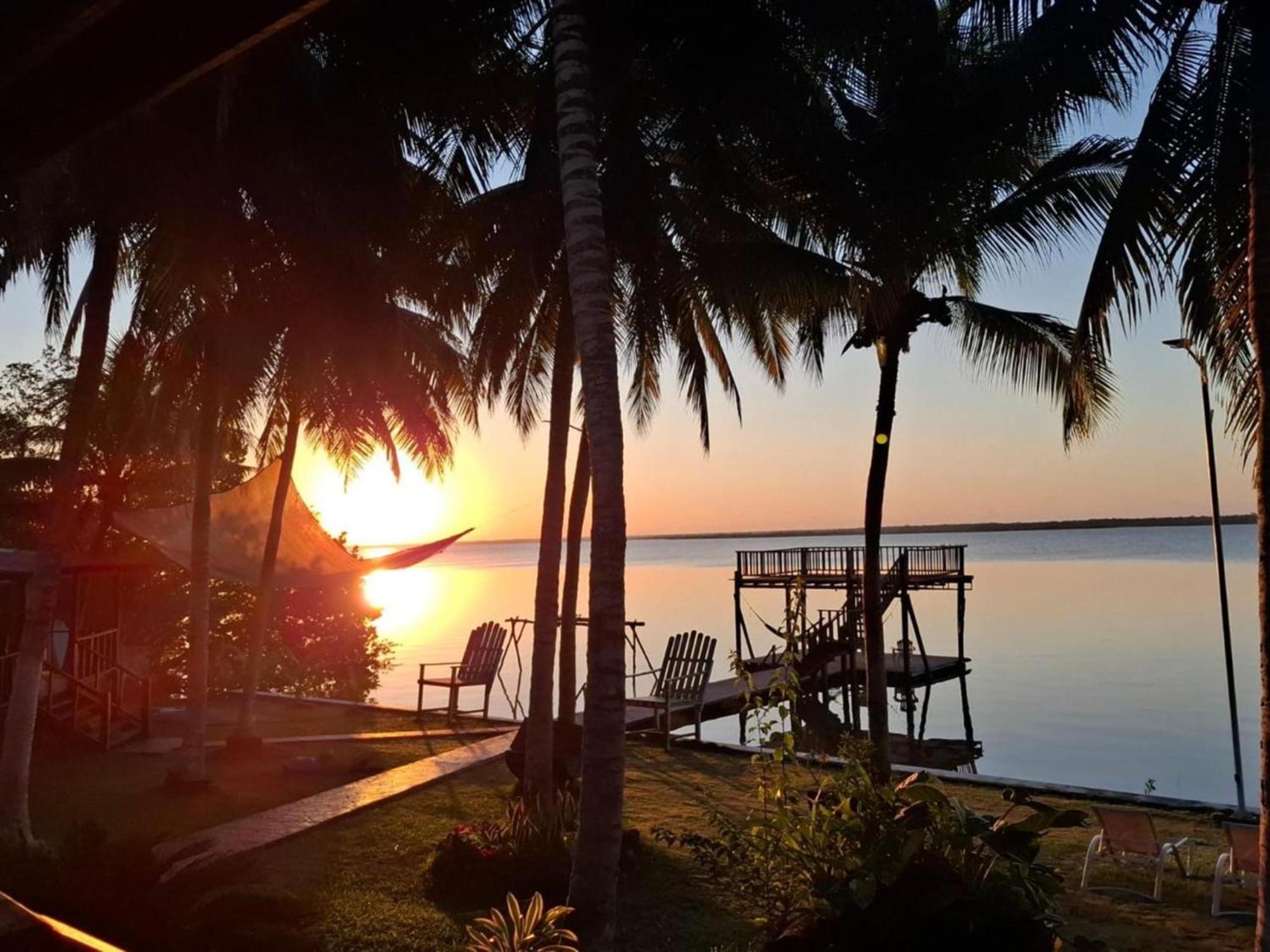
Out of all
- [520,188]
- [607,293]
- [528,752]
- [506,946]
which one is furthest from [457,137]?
[506,946]

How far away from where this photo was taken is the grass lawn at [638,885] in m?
5.55

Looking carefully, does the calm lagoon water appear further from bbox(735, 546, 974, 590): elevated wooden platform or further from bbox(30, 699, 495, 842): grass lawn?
bbox(30, 699, 495, 842): grass lawn

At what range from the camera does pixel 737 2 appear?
648 centimetres

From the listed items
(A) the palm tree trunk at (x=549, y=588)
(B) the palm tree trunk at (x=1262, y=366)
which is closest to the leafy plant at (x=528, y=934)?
(B) the palm tree trunk at (x=1262, y=366)

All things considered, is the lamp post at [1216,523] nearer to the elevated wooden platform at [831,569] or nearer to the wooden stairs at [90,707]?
the elevated wooden platform at [831,569]

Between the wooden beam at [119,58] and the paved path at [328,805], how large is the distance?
4.72 meters

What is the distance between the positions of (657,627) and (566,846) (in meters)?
43.4

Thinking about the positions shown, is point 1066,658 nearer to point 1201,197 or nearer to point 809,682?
point 809,682

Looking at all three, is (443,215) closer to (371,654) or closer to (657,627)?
(371,654)

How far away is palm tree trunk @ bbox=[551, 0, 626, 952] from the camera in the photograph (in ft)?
14.9

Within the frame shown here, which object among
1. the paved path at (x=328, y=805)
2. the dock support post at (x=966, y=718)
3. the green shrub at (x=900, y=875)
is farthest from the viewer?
the dock support post at (x=966, y=718)

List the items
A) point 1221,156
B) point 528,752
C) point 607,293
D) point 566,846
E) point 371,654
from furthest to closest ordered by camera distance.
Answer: point 371,654 → point 528,752 → point 566,846 → point 1221,156 → point 607,293

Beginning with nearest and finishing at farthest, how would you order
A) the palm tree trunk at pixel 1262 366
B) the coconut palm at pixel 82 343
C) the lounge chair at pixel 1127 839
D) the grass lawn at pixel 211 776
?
the palm tree trunk at pixel 1262 366 < the lounge chair at pixel 1127 839 < the coconut palm at pixel 82 343 < the grass lawn at pixel 211 776

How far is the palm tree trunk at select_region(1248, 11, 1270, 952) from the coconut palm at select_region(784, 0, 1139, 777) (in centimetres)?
122
